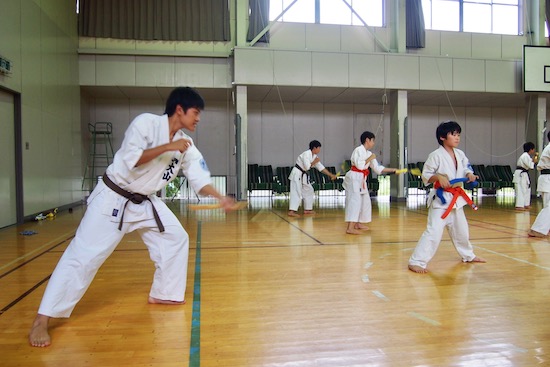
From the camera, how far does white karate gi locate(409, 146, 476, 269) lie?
3.84 meters

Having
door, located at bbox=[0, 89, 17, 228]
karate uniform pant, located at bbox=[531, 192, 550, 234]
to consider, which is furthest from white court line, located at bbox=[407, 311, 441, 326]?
door, located at bbox=[0, 89, 17, 228]

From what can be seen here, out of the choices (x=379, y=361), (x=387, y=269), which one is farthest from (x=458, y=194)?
(x=379, y=361)

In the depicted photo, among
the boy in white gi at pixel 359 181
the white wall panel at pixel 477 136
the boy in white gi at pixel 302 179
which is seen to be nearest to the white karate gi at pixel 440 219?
the boy in white gi at pixel 359 181

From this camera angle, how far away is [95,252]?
241cm

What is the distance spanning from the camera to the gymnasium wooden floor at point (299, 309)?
2.10 m

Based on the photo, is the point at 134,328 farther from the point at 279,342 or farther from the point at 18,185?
the point at 18,185

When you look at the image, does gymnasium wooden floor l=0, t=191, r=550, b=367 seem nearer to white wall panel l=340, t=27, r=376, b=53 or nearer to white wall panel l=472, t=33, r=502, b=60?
white wall panel l=340, t=27, r=376, b=53

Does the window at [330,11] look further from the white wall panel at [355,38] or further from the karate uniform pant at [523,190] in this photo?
the karate uniform pant at [523,190]

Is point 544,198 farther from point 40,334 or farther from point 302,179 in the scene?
point 40,334

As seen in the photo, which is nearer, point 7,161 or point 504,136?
point 7,161

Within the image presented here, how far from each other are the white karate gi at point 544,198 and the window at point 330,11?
8455 mm

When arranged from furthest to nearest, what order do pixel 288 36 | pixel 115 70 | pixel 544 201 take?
pixel 288 36 → pixel 115 70 → pixel 544 201

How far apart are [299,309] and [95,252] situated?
4.27ft

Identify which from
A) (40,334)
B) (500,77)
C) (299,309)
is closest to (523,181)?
(500,77)
